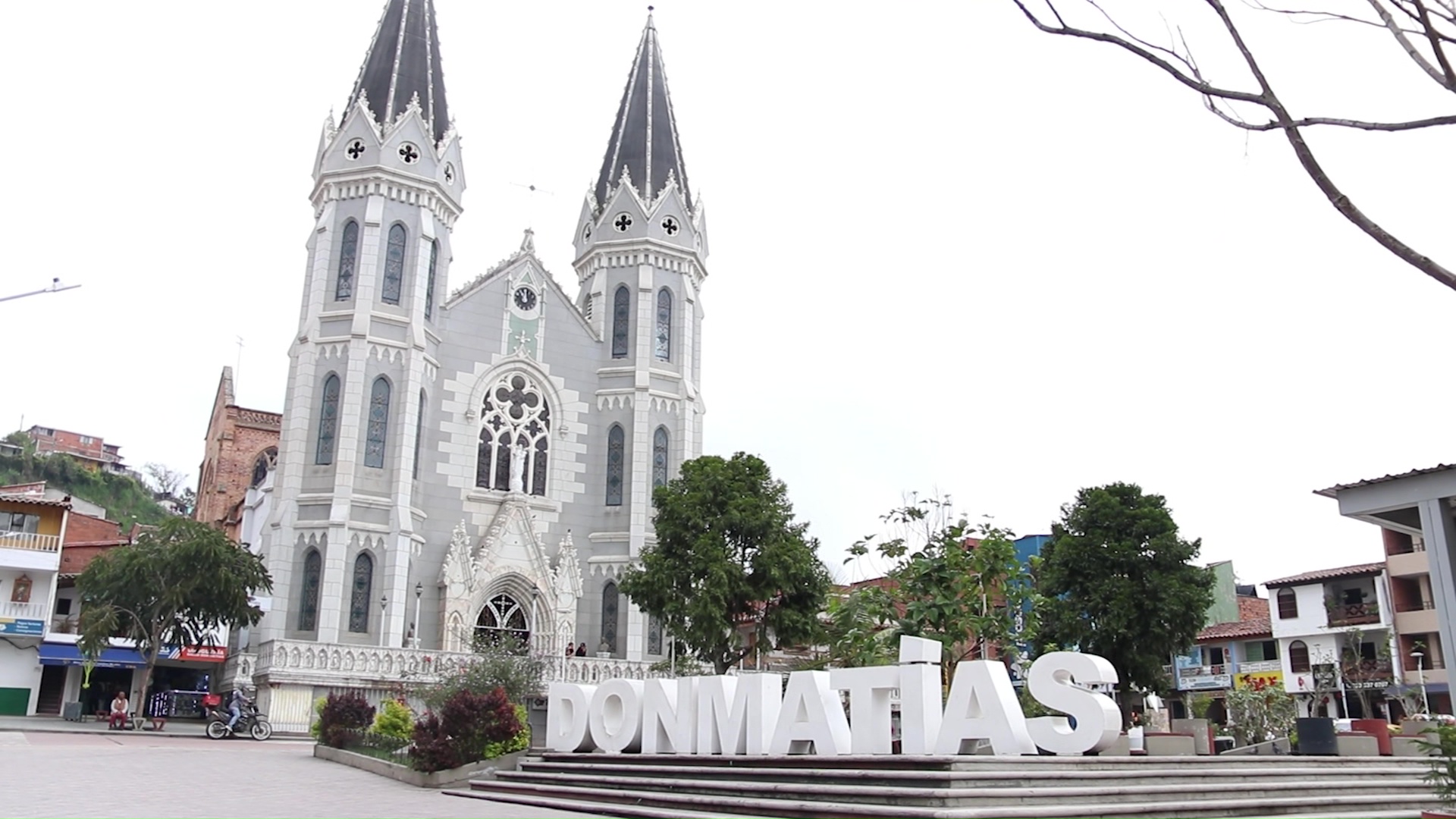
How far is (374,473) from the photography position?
117 ft

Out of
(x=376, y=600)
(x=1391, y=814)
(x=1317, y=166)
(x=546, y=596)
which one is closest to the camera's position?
(x=1317, y=166)

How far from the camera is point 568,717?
19562 millimetres

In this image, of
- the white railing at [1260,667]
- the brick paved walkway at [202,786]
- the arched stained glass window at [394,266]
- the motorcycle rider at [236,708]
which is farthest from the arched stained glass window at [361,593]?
the white railing at [1260,667]

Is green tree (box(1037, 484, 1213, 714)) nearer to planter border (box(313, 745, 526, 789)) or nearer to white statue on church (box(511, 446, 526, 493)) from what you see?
white statue on church (box(511, 446, 526, 493))

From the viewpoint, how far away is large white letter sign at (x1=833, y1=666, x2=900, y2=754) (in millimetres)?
14906

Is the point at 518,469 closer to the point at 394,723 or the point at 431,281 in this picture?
the point at 431,281

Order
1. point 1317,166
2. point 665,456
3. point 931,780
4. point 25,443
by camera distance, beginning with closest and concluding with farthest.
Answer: point 1317,166
point 931,780
point 665,456
point 25,443

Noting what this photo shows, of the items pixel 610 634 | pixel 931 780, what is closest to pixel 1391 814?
pixel 931 780

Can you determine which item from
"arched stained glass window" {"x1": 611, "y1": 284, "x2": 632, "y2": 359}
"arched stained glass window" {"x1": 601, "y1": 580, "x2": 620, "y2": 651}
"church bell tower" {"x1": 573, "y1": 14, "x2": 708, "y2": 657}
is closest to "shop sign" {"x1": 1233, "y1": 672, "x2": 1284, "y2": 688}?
"church bell tower" {"x1": 573, "y1": 14, "x2": 708, "y2": 657}

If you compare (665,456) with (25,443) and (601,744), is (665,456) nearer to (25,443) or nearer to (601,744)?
(601,744)

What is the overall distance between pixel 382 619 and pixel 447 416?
288 inches

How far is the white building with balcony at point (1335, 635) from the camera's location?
136 feet

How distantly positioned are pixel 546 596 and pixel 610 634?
247cm

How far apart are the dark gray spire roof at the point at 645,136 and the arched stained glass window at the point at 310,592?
1720 cm
